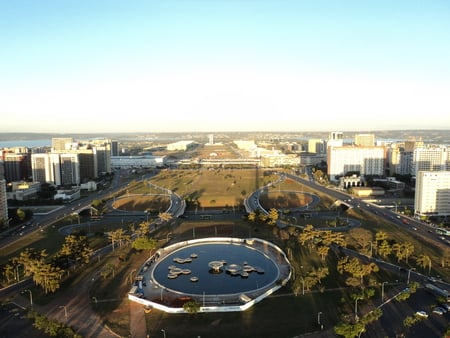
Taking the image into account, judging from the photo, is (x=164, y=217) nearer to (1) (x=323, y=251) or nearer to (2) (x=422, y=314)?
(1) (x=323, y=251)

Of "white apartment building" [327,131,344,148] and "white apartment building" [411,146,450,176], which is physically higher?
"white apartment building" [327,131,344,148]

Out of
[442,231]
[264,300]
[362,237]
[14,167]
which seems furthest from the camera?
[14,167]

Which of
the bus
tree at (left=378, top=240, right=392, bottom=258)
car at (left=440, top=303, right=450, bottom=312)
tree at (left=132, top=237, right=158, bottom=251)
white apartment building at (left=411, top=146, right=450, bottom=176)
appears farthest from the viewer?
white apartment building at (left=411, top=146, right=450, bottom=176)

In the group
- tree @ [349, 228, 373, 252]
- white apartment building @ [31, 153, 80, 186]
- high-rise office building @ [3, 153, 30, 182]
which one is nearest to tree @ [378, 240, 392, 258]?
tree @ [349, 228, 373, 252]

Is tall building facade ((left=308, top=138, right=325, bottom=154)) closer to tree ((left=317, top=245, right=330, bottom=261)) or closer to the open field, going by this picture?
the open field

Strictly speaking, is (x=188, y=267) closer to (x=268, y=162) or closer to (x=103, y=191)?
(x=103, y=191)

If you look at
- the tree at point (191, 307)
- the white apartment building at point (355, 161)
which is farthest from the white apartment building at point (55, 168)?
the tree at point (191, 307)

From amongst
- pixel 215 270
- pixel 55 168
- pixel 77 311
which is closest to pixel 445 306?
pixel 215 270
